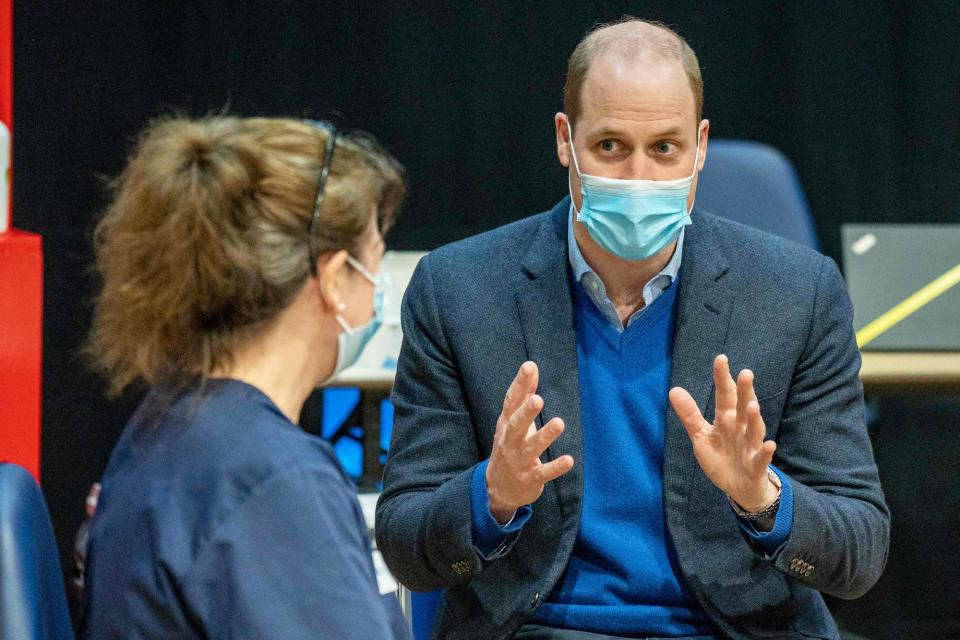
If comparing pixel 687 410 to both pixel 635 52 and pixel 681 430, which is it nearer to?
pixel 681 430

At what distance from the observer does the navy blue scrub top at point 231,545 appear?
125cm

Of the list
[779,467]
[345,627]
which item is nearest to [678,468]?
[779,467]

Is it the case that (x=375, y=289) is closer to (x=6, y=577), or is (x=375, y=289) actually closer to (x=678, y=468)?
(x=6, y=577)

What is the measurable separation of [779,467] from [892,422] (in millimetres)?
2087

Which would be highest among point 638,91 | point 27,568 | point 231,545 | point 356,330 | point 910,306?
point 638,91

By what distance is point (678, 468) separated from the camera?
2.07m

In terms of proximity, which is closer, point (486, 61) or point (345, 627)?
point (345, 627)

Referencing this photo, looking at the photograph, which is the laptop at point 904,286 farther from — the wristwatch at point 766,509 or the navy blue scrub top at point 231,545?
the navy blue scrub top at point 231,545

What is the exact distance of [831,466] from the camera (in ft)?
6.79

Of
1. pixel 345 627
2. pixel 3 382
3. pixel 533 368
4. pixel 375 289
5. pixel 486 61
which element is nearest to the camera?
pixel 345 627

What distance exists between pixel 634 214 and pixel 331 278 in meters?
0.76

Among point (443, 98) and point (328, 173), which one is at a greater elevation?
point (328, 173)

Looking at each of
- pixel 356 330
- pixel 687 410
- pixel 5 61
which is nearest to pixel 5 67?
pixel 5 61

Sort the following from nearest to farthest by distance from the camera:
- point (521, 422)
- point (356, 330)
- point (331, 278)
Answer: point (331, 278)
point (356, 330)
point (521, 422)
